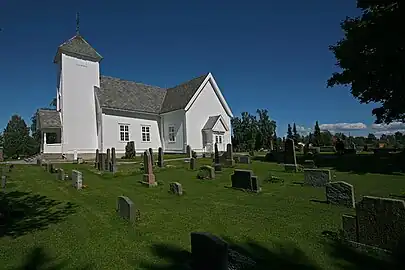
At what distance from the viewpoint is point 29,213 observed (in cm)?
866

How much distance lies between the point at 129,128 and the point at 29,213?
24.8 meters

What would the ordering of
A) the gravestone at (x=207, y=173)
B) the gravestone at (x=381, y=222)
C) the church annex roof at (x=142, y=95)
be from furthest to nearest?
the church annex roof at (x=142, y=95) → the gravestone at (x=207, y=173) → the gravestone at (x=381, y=222)

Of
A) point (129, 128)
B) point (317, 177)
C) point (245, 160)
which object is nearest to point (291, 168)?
point (317, 177)

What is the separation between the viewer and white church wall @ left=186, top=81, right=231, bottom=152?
3423 centimetres

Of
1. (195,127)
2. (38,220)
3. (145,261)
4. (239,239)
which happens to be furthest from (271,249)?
(195,127)

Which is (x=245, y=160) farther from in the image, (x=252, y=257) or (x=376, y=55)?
(x=252, y=257)

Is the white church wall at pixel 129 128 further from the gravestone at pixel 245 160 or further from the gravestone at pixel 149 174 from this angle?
the gravestone at pixel 149 174

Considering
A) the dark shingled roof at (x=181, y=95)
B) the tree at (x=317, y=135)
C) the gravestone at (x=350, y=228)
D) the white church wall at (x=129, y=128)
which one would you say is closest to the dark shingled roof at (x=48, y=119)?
the white church wall at (x=129, y=128)

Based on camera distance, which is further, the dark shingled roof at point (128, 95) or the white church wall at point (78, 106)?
the dark shingled roof at point (128, 95)

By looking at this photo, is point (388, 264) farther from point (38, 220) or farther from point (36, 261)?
point (38, 220)

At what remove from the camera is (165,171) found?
18094mm

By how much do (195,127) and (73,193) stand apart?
23.8 metres

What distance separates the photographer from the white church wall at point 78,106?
30250 millimetres

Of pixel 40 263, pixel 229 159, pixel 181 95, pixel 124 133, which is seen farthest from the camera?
pixel 181 95
